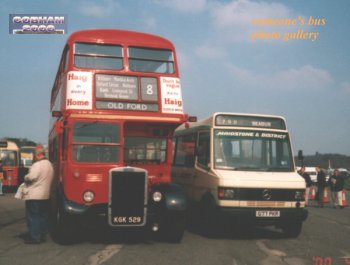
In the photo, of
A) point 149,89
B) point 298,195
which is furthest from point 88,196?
point 298,195

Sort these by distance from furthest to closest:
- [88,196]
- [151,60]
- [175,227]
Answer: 1. [151,60]
2. [175,227]
3. [88,196]

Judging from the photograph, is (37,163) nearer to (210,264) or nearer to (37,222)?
(37,222)

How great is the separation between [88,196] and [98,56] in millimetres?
2989

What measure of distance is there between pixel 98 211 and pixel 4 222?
17.1ft

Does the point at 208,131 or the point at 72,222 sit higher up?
the point at 208,131

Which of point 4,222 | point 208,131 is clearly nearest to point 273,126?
point 208,131

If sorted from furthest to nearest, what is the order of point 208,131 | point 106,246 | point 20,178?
point 20,178
point 208,131
point 106,246

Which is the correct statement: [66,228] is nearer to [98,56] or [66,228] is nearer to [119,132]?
[119,132]

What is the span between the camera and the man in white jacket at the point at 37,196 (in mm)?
9711

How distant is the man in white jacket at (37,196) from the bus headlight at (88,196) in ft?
2.45

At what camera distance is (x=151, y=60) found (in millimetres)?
11102

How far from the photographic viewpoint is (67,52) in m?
11.1

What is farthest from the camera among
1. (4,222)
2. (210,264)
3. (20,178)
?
(20,178)

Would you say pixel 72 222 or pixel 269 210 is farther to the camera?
pixel 269 210
